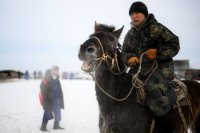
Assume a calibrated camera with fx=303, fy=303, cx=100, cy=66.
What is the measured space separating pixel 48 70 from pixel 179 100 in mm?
8201

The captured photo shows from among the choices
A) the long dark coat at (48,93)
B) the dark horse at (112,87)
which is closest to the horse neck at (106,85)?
the dark horse at (112,87)

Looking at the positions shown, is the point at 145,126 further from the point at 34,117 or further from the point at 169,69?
the point at 34,117

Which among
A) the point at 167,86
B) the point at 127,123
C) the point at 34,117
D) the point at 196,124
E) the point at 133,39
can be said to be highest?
the point at 133,39

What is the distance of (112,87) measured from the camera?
5.02 metres

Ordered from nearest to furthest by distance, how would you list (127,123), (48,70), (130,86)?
(127,123), (130,86), (48,70)

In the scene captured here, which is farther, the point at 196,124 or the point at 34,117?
the point at 34,117

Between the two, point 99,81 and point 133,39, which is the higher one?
point 133,39

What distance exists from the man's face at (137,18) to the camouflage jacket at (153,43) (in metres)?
0.09

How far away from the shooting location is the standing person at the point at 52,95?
1241cm

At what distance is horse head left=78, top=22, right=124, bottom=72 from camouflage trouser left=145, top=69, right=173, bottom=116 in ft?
2.63

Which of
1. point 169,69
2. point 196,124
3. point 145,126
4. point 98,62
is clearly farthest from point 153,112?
point 196,124

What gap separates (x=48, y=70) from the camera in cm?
1300

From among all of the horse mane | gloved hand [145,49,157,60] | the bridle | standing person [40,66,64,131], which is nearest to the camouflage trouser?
gloved hand [145,49,157,60]

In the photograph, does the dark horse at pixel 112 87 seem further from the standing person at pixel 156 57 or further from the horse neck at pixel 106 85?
the standing person at pixel 156 57
